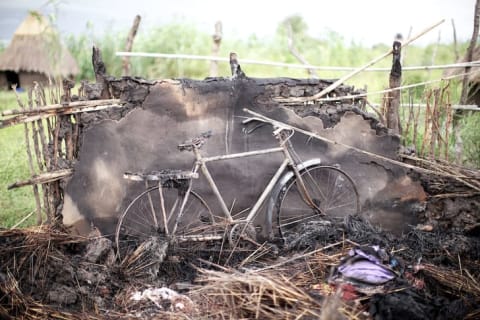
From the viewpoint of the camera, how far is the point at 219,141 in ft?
16.2

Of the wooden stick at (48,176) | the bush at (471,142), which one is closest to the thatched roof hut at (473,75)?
the bush at (471,142)

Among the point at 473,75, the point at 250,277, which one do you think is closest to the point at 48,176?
the point at 250,277

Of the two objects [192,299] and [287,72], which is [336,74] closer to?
[287,72]

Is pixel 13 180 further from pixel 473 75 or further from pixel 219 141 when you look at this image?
pixel 473 75

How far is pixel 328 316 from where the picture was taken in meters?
2.36

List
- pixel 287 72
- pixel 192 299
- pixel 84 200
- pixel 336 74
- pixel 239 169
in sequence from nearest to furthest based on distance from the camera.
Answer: pixel 192 299
pixel 84 200
pixel 239 169
pixel 336 74
pixel 287 72

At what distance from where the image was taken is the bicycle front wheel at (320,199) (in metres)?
5.04

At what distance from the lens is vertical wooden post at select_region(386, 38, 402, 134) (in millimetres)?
5078

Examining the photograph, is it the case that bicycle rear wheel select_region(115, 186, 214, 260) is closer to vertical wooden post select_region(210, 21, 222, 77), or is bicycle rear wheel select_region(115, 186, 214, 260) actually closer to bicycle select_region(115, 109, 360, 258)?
bicycle select_region(115, 109, 360, 258)

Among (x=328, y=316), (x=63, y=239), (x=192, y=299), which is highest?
(x=328, y=316)

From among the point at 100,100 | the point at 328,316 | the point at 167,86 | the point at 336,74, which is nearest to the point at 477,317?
the point at 328,316

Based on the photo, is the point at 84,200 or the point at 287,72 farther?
the point at 287,72

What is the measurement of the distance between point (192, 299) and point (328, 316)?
1.74m

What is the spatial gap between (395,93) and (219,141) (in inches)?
75.5
